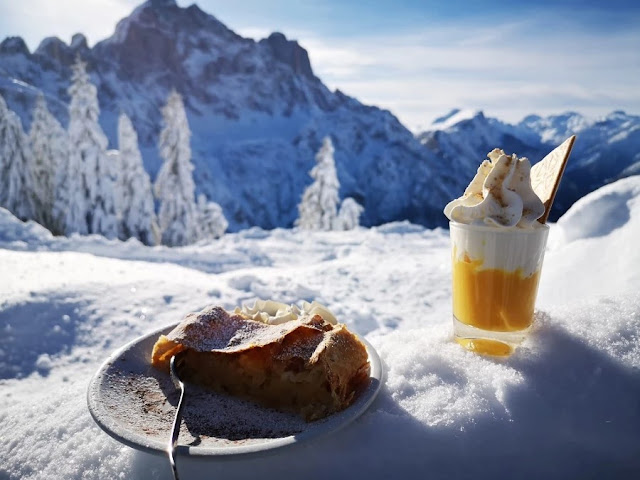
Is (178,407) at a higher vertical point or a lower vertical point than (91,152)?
higher

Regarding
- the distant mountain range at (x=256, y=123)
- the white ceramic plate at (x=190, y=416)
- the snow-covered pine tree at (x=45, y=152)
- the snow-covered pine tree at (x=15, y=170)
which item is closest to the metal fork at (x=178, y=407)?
the white ceramic plate at (x=190, y=416)

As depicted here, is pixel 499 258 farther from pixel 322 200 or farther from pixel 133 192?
pixel 133 192

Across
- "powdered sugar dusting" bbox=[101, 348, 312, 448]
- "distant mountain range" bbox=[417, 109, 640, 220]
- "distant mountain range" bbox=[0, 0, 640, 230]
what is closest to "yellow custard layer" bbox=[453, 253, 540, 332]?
"powdered sugar dusting" bbox=[101, 348, 312, 448]

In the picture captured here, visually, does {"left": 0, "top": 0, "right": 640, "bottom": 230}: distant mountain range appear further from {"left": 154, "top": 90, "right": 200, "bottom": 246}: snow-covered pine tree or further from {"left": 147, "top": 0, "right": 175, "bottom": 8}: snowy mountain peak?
{"left": 154, "top": 90, "right": 200, "bottom": 246}: snow-covered pine tree

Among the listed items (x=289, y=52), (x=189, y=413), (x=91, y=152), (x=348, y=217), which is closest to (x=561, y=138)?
(x=289, y=52)

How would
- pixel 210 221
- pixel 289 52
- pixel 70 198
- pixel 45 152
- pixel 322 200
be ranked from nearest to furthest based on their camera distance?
pixel 70 198 < pixel 45 152 < pixel 322 200 < pixel 210 221 < pixel 289 52

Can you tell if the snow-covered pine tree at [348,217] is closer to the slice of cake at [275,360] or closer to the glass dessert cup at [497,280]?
the glass dessert cup at [497,280]

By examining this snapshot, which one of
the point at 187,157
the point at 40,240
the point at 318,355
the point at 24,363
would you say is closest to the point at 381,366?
the point at 318,355

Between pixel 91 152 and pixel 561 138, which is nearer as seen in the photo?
pixel 91 152
